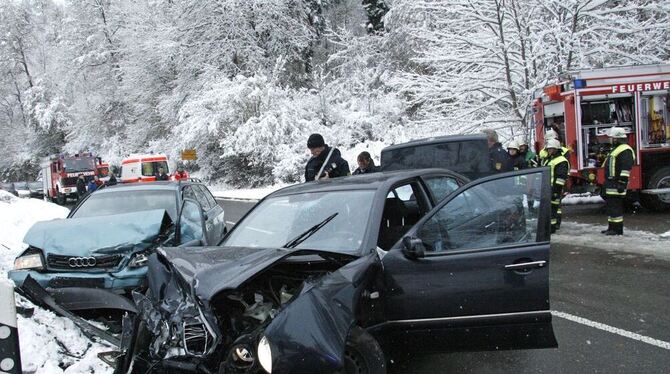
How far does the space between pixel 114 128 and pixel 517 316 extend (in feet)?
142

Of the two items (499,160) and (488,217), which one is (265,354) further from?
(499,160)

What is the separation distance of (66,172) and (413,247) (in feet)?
94.2

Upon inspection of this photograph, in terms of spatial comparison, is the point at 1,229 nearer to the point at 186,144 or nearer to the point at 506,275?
the point at 506,275

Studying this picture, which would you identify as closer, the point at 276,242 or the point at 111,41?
the point at 276,242

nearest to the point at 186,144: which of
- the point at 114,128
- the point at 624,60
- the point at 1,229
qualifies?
the point at 114,128

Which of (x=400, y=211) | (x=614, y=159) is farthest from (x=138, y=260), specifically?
(x=614, y=159)

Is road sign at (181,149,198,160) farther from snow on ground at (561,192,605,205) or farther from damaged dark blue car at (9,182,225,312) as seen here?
damaged dark blue car at (9,182,225,312)

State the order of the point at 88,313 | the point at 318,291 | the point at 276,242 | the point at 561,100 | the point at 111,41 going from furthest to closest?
1. the point at 111,41
2. the point at 561,100
3. the point at 88,313
4. the point at 276,242
5. the point at 318,291

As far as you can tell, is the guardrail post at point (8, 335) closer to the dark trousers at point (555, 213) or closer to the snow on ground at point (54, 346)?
the snow on ground at point (54, 346)

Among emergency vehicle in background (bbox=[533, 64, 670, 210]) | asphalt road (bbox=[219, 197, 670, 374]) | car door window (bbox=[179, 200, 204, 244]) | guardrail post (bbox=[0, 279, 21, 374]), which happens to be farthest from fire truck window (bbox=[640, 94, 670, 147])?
guardrail post (bbox=[0, 279, 21, 374])

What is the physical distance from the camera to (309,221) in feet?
13.4

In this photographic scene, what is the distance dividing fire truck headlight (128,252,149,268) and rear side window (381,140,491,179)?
4.30 metres

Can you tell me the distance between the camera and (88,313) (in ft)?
14.4

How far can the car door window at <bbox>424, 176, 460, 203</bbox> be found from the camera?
4605 millimetres
